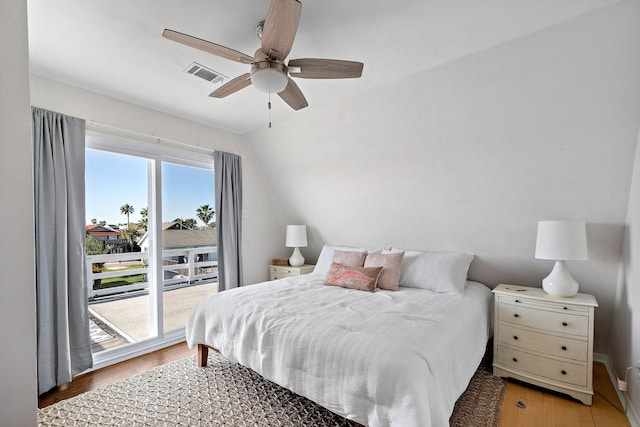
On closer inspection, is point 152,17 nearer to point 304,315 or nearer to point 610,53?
point 304,315

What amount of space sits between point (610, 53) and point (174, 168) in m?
3.78

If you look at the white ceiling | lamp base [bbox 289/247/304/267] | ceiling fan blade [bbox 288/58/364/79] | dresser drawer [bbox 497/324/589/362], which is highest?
the white ceiling

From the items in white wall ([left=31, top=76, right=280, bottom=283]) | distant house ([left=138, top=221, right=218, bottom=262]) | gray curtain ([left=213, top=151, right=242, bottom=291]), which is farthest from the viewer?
gray curtain ([left=213, top=151, right=242, bottom=291])

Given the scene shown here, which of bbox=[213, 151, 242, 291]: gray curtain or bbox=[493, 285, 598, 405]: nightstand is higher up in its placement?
bbox=[213, 151, 242, 291]: gray curtain

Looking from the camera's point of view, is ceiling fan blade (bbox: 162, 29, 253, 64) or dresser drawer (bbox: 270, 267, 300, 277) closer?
ceiling fan blade (bbox: 162, 29, 253, 64)

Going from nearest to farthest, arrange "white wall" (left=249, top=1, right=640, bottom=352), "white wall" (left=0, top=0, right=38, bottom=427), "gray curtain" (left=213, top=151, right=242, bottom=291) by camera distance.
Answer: "white wall" (left=0, top=0, right=38, bottom=427), "white wall" (left=249, top=1, right=640, bottom=352), "gray curtain" (left=213, top=151, right=242, bottom=291)

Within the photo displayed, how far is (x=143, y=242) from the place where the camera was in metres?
3.07

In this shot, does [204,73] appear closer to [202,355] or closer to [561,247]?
[202,355]

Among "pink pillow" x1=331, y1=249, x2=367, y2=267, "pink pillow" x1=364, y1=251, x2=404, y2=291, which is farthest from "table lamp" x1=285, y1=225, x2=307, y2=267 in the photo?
"pink pillow" x1=364, y1=251, x2=404, y2=291

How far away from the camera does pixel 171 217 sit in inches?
128

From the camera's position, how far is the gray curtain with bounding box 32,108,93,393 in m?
2.21

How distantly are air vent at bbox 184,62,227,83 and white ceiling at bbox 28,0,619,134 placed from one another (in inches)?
2.0

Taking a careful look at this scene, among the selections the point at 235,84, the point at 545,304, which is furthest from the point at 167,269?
the point at 545,304

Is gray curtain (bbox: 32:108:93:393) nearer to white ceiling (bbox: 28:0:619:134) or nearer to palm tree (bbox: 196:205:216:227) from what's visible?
white ceiling (bbox: 28:0:619:134)
